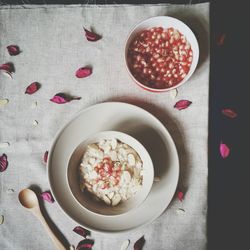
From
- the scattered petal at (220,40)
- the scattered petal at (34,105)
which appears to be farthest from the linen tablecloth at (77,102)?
the scattered petal at (220,40)

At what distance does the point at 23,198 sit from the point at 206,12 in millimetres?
841

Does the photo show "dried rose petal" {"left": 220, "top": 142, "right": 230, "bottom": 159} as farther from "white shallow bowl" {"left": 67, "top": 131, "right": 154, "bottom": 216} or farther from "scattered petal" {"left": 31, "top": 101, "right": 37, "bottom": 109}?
"scattered petal" {"left": 31, "top": 101, "right": 37, "bottom": 109}

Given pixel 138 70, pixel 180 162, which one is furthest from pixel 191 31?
pixel 180 162

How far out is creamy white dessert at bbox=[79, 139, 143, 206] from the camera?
935mm

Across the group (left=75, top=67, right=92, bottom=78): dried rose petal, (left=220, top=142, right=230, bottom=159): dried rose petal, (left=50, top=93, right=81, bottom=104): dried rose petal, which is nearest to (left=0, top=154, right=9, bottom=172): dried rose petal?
(left=50, top=93, right=81, bottom=104): dried rose petal

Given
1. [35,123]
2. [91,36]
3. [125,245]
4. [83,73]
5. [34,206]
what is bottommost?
A: [125,245]

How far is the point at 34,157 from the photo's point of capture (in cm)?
101

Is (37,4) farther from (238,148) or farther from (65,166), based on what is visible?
(238,148)

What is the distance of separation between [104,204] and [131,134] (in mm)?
231

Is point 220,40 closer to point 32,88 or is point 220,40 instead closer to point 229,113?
point 229,113

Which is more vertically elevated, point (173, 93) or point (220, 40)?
point (220, 40)

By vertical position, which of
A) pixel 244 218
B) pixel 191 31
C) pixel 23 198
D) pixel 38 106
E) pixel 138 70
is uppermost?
pixel 191 31

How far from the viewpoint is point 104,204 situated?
0.95 meters

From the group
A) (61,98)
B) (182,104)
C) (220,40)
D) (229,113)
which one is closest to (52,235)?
(61,98)
